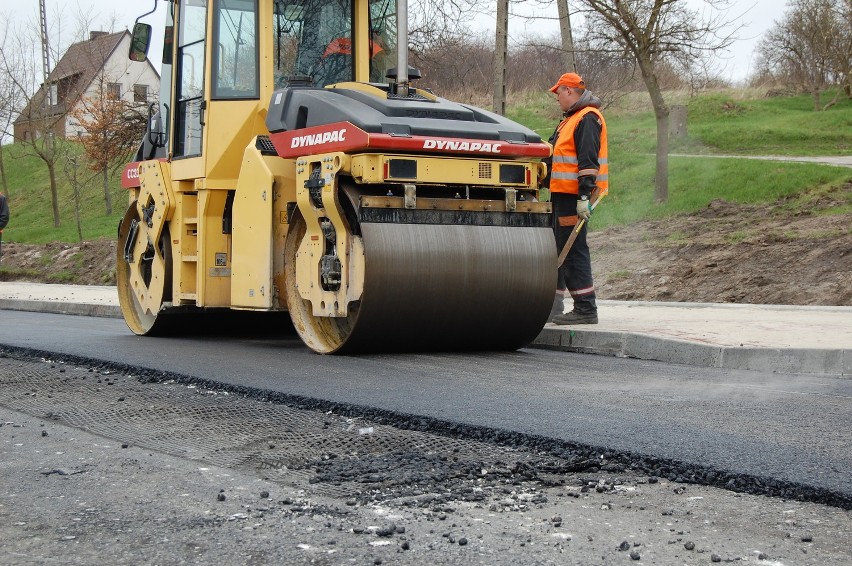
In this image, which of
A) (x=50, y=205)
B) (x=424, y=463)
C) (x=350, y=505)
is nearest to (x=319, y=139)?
(x=424, y=463)

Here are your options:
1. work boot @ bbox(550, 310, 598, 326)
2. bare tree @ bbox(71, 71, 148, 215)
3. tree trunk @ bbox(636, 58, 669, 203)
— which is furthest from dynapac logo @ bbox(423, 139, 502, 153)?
bare tree @ bbox(71, 71, 148, 215)

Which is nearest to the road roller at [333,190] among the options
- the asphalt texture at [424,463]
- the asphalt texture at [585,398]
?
the asphalt texture at [585,398]

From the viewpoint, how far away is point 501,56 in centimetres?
1295

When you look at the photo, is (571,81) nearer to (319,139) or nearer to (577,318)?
(577,318)

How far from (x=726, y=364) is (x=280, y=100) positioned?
3415mm

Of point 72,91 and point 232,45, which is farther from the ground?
point 72,91

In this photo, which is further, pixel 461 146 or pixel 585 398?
pixel 461 146

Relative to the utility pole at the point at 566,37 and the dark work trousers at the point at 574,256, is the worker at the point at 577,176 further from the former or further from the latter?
the utility pole at the point at 566,37

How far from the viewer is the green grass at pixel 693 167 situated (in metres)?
17.5

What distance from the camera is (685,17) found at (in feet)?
60.5

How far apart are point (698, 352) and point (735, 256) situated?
6.55m

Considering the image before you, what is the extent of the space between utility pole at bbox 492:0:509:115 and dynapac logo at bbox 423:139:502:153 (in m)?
5.78

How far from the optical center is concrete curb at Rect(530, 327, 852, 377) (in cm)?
665

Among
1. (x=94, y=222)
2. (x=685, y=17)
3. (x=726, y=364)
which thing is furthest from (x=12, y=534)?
(x=94, y=222)
